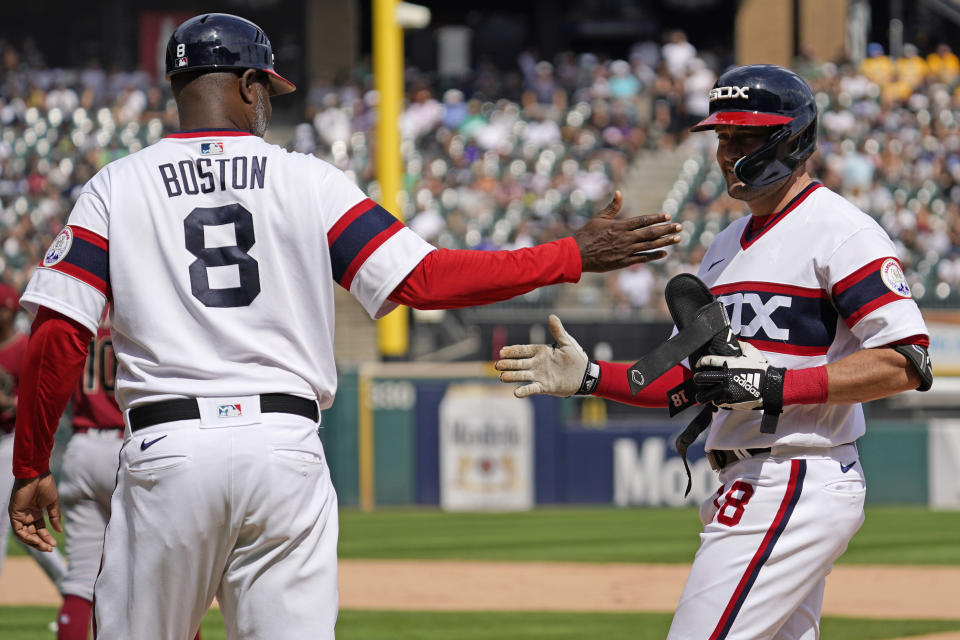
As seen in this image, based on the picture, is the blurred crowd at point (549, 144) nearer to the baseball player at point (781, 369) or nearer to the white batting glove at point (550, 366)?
Answer: the baseball player at point (781, 369)

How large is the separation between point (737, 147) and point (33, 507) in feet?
6.79

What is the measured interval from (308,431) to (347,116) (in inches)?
770

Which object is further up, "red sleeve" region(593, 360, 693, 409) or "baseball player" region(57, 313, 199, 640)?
"red sleeve" region(593, 360, 693, 409)

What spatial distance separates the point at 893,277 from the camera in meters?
3.56

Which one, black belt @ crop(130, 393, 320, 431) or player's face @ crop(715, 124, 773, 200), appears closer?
black belt @ crop(130, 393, 320, 431)

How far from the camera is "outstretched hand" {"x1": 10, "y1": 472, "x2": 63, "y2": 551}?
3.42 meters

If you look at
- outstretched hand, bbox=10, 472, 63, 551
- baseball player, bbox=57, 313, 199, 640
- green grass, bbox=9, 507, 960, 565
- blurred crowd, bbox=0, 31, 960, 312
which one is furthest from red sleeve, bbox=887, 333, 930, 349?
blurred crowd, bbox=0, 31, 960, 312

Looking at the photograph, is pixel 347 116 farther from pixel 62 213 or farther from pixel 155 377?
pixel 155 377

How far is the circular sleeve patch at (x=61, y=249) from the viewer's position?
327 centimetres

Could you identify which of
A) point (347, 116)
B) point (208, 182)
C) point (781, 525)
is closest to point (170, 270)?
point (208, 182)

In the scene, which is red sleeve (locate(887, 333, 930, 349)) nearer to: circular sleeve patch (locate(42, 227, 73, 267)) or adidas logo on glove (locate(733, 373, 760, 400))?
adidas logo on glove (locate(733, 373, 760, 400))

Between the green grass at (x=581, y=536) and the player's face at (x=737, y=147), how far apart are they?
7.28 metres

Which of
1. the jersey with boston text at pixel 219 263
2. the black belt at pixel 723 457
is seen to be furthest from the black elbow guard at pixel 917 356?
the jersey with boston text at pixel 219 263

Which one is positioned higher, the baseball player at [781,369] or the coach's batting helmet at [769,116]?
the coach's batting helmet at [769,116]
